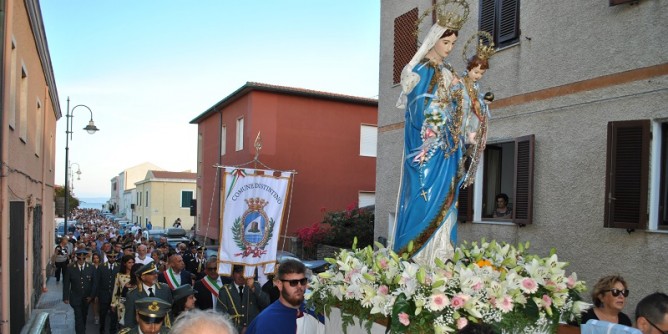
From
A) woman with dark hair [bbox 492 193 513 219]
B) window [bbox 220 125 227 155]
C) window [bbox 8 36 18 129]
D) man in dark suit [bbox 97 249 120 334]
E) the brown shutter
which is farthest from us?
window [bbox 220 125 227 155]

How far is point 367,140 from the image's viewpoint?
25.9 meters

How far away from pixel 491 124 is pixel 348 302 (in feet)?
25.4

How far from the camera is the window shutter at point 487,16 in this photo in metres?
10.8

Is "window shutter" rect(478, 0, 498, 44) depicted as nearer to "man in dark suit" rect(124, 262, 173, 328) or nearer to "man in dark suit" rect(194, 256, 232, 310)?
"man in dark suit" rect(194, 256, 232, 310)

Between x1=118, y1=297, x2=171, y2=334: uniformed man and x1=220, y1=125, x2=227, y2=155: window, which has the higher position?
x1=220, y1=125, x2=227, y2=155: window

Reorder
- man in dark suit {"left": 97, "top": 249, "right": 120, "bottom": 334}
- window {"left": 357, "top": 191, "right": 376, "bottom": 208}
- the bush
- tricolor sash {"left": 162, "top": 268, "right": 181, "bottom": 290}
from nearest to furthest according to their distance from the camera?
tricolor sash {"left": 162, "top": 268, "right": 181, "bottom": 290} < man in dark suit {"left": 97, "top": 249, "right": 120, "bottom": 334} < the bush < window {"left": 357, "top": 191, "right": 376, "bottom": 208}

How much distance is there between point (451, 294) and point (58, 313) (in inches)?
522

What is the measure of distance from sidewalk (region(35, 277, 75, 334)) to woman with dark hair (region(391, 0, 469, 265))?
989 centimetres

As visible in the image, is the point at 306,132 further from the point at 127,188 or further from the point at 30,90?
the point at 127,188

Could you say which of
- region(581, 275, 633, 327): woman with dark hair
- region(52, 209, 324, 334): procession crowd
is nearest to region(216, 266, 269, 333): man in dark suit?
region(52, 209, 324, 334): procession crowd

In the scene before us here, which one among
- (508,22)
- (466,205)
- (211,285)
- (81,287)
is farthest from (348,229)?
(211,285)

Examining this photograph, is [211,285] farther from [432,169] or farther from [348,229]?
[348,229]

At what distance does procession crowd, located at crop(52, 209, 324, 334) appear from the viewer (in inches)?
162

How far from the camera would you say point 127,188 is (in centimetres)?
8844
